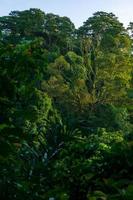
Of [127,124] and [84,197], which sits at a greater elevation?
[127,124]

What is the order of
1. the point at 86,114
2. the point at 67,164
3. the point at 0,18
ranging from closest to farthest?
the point at 67,164 < the point at 86,114 < the point at 0,18

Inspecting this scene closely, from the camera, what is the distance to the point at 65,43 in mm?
37531

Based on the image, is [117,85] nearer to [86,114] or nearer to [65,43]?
[86,114]

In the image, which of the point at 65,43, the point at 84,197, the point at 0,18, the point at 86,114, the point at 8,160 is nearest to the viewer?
the point at 8,160

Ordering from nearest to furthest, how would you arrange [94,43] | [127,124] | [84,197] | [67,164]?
[84,197], [67,164], [127,124], [94,43]

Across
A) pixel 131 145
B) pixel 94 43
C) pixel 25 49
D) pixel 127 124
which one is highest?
pixel 94 43

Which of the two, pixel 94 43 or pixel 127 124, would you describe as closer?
pixel 127 124

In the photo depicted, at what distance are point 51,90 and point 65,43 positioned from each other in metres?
9.97

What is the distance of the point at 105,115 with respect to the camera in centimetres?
2648

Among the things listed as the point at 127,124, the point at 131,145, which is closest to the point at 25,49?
the point at 131,145

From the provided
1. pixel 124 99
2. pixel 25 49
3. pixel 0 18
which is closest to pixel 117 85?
pixel 124 99

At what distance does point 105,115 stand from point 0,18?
18.8 metres

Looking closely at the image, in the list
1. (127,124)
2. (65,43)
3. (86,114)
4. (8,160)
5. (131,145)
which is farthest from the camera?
(65,43)

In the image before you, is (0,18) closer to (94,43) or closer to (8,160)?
(94,43)
